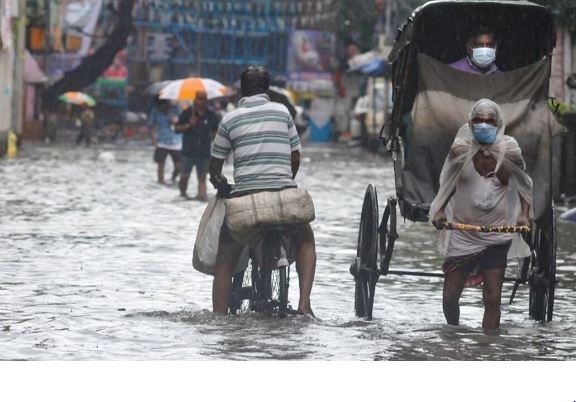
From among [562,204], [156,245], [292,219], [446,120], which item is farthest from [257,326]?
[562,204]

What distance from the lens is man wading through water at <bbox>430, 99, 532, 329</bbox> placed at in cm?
954

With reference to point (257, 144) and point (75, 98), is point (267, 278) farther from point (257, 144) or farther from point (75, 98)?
point (75, 98)

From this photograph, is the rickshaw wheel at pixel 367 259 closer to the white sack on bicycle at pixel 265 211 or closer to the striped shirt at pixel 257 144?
the white sack on bicycle at pixel 265 211

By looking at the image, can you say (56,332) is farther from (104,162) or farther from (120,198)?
(104,162)

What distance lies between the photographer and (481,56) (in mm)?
10453

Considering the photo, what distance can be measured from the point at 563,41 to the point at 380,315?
25053 mm

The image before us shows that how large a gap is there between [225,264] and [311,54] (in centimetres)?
7233

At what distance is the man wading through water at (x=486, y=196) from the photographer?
9.54 metres

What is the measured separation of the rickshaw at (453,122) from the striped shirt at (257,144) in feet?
2.24

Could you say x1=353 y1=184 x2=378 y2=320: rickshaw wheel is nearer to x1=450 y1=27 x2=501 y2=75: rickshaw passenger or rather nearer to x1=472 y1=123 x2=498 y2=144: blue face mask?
x1=450 y1=27 x2=501 y2=75: rickshaw passenger

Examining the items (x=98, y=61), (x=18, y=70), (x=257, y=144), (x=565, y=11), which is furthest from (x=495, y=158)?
(x=98, y=61)

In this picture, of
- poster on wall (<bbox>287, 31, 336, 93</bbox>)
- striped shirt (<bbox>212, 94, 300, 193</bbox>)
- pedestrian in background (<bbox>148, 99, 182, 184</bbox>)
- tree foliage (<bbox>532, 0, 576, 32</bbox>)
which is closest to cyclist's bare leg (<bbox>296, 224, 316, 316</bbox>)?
striped shirt (<bbox>212, 94, 300, 193</bbox>)

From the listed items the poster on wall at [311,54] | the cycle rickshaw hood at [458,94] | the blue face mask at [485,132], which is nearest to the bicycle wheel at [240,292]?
the cycle rickshaw hood at [458,94]

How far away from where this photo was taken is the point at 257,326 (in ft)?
33.1
